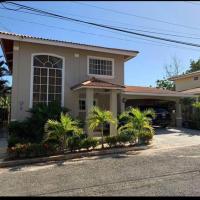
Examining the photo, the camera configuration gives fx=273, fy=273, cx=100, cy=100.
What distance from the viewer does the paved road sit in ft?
22.4

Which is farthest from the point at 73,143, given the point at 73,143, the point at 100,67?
the point at 100,67

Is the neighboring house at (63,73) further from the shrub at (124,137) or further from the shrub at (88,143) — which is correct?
the shrub at (88,143)

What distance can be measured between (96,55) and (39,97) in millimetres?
4675

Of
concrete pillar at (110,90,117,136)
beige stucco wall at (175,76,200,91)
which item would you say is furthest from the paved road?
beige stucco wall at (175,76,200,91)

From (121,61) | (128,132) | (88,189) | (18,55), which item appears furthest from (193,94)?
(88,189)

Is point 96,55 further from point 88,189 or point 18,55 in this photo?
point 88,189

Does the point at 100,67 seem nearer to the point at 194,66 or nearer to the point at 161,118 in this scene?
the point at 161,118

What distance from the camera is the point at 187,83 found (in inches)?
1227

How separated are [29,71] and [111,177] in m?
9.46

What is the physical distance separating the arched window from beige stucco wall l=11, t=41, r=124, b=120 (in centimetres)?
35

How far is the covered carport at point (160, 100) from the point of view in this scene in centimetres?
2102

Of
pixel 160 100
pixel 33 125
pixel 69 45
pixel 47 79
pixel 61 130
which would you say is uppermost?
pixel 69 45

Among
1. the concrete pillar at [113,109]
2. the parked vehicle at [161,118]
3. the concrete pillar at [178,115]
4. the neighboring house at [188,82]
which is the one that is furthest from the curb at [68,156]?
the neighboring house at [188,82]

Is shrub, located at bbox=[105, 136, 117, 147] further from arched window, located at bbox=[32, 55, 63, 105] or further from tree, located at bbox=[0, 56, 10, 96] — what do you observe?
tree, located at bbox=[0, 56, 10, 96]
